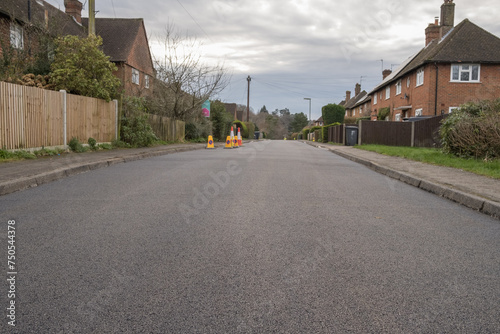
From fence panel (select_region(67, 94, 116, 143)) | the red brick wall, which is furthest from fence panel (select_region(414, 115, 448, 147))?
fence panel (select_region(67, 94, 116, 143))

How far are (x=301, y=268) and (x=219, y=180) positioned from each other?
5520mm

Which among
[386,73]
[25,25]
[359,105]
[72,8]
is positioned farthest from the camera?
[359,105]

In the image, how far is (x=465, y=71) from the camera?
1114 inches

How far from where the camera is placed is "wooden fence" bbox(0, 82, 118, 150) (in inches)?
442

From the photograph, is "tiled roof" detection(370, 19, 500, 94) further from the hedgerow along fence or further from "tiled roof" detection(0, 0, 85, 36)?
"tiled roof" detection(0, 0, 85, 36)

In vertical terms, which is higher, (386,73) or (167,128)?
(386,73)

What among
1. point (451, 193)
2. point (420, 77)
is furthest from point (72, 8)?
point (451, 193)

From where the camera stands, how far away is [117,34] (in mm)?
33594

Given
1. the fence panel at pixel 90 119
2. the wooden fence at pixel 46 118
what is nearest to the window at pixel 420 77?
the fence panel at pixel 90 119

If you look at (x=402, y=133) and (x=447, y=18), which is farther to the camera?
(x=447, y=18)

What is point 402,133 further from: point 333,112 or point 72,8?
point 333,112

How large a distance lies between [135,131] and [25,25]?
7.05m

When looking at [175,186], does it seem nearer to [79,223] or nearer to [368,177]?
[79,223]

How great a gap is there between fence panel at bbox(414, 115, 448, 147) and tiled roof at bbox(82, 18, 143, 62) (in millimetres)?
20735
